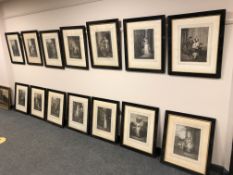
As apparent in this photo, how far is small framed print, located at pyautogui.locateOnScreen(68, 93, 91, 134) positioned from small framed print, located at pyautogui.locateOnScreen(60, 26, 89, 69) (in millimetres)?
508

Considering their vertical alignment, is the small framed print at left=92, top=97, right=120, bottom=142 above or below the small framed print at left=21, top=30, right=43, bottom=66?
below

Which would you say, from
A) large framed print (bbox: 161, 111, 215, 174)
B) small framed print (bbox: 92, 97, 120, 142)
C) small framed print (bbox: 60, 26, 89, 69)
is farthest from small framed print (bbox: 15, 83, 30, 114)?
large framed print (bbox: 161, 111, 215, 174)

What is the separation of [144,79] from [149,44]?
1.40 ft

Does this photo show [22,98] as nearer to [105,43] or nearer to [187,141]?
[105,43]

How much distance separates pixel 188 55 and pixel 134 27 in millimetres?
697

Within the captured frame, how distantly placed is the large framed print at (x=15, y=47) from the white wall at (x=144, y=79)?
0.30 metres

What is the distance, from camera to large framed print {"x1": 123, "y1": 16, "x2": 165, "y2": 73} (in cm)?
217

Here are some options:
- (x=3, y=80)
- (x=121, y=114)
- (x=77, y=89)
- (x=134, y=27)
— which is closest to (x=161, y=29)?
(x=134, y=27)

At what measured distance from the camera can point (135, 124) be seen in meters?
2.57

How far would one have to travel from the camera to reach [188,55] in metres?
2.05

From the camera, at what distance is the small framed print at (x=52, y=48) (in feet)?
10.5

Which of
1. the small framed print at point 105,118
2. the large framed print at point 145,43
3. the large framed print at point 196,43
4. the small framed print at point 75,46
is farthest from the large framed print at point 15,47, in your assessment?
the large framed print at point 196,43

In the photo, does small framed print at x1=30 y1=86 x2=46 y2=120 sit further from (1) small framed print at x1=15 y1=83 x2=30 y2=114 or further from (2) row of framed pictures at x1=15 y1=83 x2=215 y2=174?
(1) small framed print at x1=15 y1=83 x2=30 y2=114

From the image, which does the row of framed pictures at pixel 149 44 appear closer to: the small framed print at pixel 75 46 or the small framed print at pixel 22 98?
the small framed print at pixel 75 46
